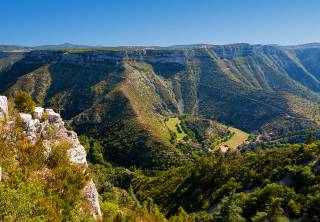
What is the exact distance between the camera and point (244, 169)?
A: 388 ft

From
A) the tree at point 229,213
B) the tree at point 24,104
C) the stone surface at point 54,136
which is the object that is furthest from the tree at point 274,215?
the tree at point 24,104

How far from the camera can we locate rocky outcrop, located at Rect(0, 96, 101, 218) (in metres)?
64.2

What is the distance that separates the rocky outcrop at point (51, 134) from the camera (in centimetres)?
6419

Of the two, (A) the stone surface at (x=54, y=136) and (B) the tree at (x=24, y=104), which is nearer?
(A) the stone surface at (x=54, y=136)

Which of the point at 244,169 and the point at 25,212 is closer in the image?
the point at 25,212

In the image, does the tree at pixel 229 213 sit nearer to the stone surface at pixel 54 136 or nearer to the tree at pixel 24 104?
the stone surface at pixel 54 136

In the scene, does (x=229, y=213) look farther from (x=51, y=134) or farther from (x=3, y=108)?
(x=3, y=108)

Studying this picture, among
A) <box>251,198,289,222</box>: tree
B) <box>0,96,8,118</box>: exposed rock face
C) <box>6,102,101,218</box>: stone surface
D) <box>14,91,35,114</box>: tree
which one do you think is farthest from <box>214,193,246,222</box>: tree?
<box>0,96,8,118</box>: exposed rock face

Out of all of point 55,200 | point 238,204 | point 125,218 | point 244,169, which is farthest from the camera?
point 244,169

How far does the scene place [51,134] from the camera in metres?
70.4

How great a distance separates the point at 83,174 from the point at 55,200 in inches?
400

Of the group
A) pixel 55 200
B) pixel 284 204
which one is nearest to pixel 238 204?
pixel 284 204

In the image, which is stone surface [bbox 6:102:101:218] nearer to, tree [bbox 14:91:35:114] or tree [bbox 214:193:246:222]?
tree [bbox 14:91:35:114]

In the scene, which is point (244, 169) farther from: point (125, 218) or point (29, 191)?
point (29, 191)
